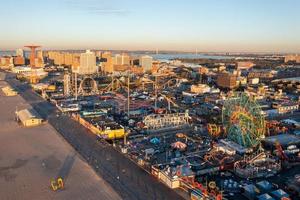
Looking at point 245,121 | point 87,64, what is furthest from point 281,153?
point 87,64

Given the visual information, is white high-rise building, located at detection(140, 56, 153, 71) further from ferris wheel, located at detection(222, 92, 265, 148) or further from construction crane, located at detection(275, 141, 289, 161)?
construction crane, located at detection(275, 141, 289, 161)

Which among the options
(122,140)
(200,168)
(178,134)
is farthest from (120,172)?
(178,134)

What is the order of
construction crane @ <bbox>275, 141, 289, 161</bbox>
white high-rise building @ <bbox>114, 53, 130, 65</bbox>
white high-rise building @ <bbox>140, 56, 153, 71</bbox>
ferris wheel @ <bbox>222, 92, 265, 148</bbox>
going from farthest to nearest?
white high-rise building @ <bbox>114, 53, 130, 65</bbox> < white high-rise building @ <bbox>140, 56, 153, 71</bbox> < ferris wheel @ <bbox>222, 92, 265, 148</bbox> < construction crane @ <bbox>275, 141, 289, 161</bbox>

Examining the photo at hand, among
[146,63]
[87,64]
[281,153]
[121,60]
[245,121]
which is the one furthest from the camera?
[121,60]

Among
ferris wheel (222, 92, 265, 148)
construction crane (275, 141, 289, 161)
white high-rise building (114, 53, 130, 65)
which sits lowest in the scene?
construction crane (275, 141, 289, 161)

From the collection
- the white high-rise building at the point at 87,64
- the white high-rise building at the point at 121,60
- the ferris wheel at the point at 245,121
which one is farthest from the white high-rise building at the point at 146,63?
the ferris wheel at the point at 245,121

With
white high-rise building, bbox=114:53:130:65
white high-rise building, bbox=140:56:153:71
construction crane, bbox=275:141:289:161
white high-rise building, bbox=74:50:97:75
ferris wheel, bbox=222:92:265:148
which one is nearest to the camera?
construction crane, bbox=275:141:289:161

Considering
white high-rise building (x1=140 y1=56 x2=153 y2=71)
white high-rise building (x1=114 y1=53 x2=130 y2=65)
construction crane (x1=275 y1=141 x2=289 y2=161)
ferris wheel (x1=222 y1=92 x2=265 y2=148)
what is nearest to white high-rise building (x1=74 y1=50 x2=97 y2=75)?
white high-rise building (x1=114 y1=53 x2=130 y2=65)

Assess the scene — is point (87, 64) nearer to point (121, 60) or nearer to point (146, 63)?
point (121, 60)

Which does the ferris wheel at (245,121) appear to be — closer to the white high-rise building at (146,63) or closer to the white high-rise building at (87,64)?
the white high-rise building at (87,64)
